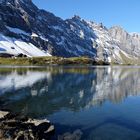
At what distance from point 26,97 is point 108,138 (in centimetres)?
3706

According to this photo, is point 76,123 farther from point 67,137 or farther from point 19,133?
point 19,133

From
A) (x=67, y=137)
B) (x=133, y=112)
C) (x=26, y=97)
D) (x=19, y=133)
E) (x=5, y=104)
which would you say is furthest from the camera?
(x=26, y=97)

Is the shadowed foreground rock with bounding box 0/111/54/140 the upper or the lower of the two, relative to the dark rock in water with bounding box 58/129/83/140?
upper

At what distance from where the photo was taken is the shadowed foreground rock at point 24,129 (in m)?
30.3

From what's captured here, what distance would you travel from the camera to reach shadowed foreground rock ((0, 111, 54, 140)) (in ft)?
99.4

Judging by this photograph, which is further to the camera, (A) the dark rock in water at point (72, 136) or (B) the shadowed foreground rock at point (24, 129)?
(A) the dark rock in water at point (72, 136)

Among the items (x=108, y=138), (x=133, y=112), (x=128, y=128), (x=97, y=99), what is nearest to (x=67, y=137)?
(x=108, y=138)

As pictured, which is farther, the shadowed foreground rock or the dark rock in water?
the dark rock in water

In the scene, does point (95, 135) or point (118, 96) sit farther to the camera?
point (118, 96)

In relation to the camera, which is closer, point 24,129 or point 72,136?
point 24,129

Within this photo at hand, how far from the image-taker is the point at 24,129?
33250 mm

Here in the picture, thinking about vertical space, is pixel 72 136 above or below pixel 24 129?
below

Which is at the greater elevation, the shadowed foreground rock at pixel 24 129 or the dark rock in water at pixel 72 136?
the shadowed foreground rock at pixel 24 129

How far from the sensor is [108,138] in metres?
35.5
